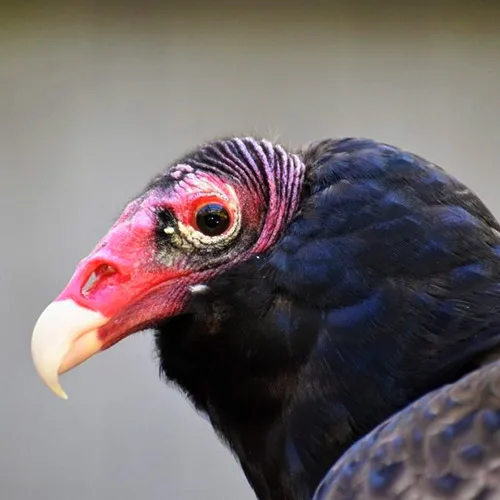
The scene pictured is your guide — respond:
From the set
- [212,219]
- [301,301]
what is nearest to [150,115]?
[212,219]

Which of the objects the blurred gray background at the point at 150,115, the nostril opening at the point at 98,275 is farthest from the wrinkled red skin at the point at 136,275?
the blurred gray background at the point at 150,115

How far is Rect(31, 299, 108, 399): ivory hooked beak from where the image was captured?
→ 4.02 feet

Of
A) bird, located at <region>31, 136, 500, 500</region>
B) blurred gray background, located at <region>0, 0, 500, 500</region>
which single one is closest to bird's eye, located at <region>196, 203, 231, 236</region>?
bird, located at <region>31, 136, 500, 500</region>

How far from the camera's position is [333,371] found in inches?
49.4

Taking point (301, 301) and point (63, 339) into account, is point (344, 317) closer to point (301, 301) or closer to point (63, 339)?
point (301, 301)

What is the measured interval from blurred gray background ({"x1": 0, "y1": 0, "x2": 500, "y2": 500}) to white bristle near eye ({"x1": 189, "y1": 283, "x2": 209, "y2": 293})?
1.92 m

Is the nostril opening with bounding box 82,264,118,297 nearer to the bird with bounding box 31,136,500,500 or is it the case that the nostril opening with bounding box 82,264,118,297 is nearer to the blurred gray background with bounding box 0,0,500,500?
the bird with bounding box 31,136,500,500

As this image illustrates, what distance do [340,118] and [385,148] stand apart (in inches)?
75.6

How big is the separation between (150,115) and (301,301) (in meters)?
2.13

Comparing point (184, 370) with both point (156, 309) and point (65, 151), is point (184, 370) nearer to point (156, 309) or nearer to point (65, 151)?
point (156, 309)

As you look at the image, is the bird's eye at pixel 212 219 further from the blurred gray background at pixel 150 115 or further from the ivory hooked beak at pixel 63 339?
the blurred gray background at pixel 150 115

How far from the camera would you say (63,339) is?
4.04ft

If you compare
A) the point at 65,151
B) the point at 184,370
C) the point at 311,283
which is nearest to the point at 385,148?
the point at 311,283

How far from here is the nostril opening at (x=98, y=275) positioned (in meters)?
1.30
